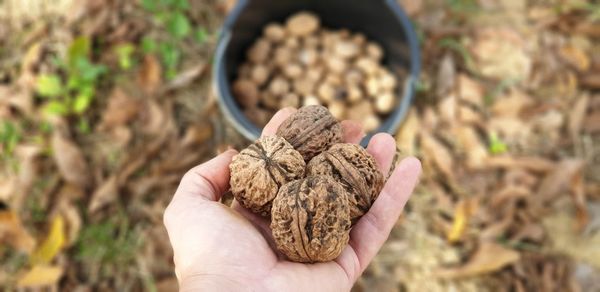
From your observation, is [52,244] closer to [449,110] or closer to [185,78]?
[185,78]

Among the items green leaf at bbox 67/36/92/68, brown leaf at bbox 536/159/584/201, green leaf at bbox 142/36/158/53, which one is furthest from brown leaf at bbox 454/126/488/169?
green leaf at bbox 67/36/92/68

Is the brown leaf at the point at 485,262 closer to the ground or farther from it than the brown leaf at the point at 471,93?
closer to the ground

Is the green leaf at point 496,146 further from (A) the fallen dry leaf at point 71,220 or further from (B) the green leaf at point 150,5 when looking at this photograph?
(A) the fallen dry leaf at point 71,220

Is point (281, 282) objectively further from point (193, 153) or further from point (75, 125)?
point (75, 125)

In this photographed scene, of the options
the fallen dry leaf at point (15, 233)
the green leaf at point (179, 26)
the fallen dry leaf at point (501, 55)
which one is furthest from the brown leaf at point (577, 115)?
the fallen dry leaf at point (15, 233)

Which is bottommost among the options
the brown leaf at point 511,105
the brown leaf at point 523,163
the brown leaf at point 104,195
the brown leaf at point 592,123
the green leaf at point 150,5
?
the brown leaf at point 104,195

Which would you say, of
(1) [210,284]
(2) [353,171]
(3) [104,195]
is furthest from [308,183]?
(3) [104,195]
